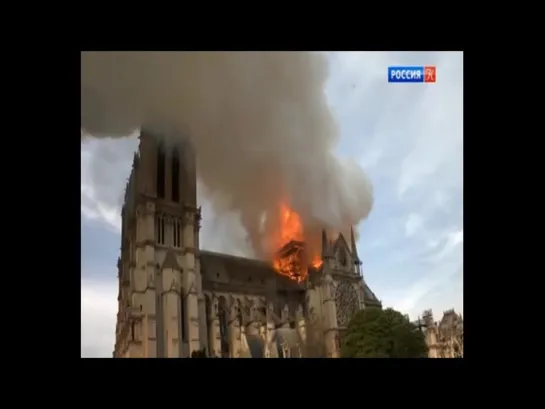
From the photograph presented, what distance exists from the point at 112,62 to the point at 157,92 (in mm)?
668

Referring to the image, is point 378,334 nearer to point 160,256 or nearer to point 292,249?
point 292,249

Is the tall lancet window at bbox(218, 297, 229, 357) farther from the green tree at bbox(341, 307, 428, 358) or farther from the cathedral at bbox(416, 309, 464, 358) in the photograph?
the cathedral at bbox(416, 309, 464, 358)

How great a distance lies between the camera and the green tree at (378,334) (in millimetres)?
8820

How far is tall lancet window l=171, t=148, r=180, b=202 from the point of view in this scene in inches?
339

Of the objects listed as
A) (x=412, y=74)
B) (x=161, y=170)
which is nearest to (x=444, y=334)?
(x=412, y=74)

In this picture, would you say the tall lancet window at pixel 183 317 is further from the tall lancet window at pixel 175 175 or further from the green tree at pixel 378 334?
the green tree at pixel 378 334

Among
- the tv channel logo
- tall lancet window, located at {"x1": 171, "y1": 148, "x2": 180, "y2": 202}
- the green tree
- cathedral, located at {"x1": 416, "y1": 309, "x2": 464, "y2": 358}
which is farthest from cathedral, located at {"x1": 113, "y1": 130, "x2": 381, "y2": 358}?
the tv channel logo

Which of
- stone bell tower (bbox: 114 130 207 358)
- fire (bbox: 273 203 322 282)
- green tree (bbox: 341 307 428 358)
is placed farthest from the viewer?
fire (bbox: 273 203 322 282)

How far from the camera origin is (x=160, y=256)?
9391 mm

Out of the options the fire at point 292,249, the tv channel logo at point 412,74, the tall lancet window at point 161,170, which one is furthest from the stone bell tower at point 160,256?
the tv channel logo at point 412,74
